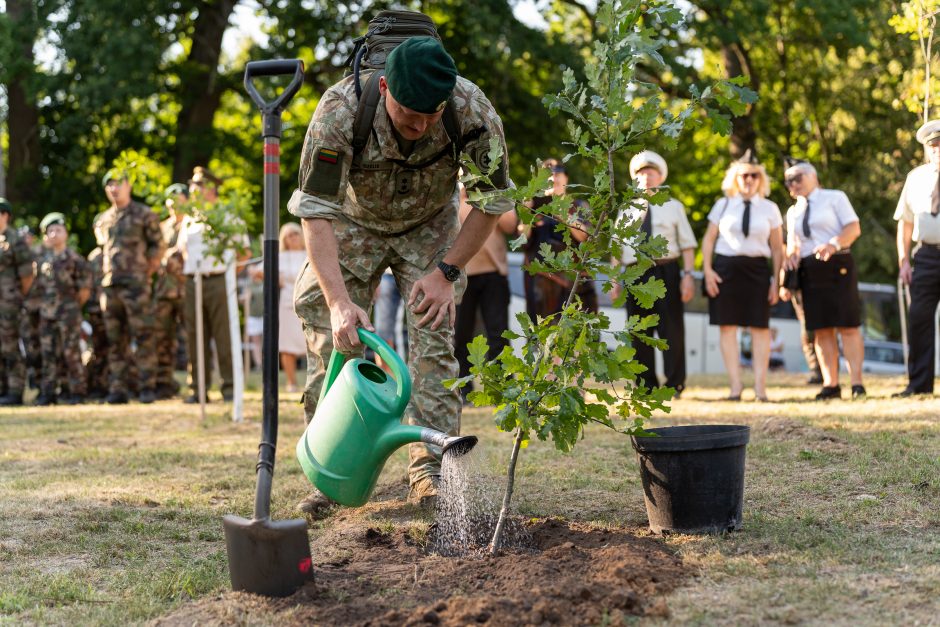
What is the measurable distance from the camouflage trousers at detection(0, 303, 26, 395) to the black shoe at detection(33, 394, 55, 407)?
1.26 feet

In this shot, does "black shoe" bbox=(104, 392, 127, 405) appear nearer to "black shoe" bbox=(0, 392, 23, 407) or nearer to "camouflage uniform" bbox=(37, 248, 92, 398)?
"camouflage uniform" bbox=(37, 248, 92, 398)

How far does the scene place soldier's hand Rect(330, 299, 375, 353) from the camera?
374 cm

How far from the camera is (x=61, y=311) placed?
10.6 meters

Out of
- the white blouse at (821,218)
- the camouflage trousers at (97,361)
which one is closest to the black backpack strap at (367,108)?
the white blouse at (821,218)

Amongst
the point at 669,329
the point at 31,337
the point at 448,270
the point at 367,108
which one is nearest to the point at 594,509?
the point at 448,270

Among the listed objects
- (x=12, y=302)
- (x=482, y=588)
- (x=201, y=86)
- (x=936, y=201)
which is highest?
(x=201, y=86)

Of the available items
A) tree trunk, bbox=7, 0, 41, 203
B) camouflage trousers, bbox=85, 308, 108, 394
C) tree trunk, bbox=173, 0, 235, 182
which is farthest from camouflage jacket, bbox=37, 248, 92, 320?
tree trunk, bbox=7, 0, 41, 203

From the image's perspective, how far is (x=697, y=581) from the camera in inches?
127

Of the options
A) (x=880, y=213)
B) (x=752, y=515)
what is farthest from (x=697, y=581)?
(x=880, y=213)

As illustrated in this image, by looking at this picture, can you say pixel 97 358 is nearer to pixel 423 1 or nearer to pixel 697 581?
pixel 697 581

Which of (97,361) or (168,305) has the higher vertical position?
(168,305)

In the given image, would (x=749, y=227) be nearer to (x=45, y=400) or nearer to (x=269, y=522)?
(x=269, y=522)

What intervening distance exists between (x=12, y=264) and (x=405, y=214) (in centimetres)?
777

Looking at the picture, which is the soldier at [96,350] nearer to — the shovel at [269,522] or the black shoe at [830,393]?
the black shoe at [830,393]
